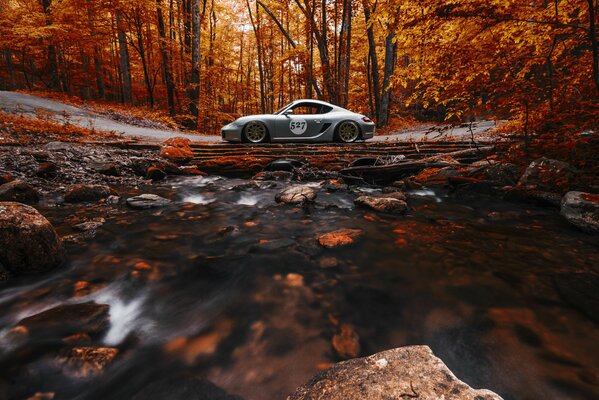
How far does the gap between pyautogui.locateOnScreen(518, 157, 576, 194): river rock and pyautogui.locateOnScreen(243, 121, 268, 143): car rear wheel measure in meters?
6.11

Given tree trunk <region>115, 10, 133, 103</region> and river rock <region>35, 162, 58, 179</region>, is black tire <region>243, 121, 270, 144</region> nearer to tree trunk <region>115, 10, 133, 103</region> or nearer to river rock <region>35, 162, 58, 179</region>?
river rock <region>35, 162, 58, 179</region>

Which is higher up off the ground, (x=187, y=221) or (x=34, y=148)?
(x=34, y=148)

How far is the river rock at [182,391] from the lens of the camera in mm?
1440

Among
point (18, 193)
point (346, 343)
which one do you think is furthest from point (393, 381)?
point (18, 193)

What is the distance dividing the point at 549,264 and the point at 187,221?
4.23 metres

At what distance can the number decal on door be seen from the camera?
8.14 metres

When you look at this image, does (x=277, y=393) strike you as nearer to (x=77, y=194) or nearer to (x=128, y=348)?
(x=128, y=348)

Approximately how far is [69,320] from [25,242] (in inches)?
36.6

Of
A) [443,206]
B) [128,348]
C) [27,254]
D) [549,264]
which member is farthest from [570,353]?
[27,254]

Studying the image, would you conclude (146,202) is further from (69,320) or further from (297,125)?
(297,125)

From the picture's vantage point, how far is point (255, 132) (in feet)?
27.0

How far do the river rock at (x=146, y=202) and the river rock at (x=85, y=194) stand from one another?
2.09 feet

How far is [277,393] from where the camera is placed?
1.46 metres

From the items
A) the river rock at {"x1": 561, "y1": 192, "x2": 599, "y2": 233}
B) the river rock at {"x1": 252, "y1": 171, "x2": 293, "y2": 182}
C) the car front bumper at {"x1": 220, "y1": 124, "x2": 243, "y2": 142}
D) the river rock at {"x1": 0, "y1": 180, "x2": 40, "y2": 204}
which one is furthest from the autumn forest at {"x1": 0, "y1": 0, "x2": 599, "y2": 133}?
the river rock at {"x1": 0, "y1": 180, "x2": 40, "y2": 204}
